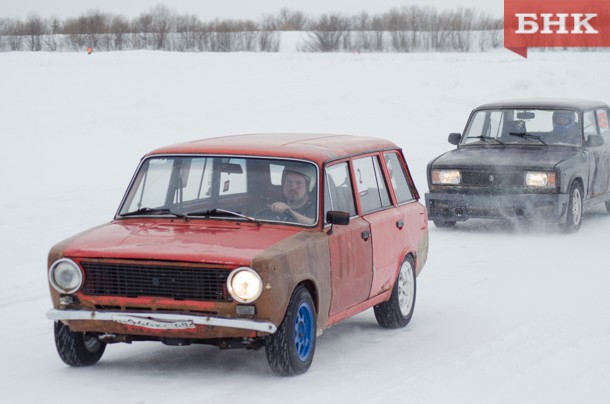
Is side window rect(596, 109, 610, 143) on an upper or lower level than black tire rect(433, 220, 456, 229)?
upper

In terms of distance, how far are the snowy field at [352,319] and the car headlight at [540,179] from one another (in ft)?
2.13

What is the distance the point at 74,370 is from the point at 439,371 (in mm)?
2327

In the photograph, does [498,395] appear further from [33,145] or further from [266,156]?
[33,145]

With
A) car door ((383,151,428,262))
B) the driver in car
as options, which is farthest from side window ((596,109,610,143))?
the driver in car

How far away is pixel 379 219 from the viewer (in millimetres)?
8406

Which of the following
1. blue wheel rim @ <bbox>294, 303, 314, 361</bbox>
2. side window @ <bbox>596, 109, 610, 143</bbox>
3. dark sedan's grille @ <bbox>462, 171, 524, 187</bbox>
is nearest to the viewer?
blue wheel rim @ <bbox>294, 303, 314, 361</bbox>

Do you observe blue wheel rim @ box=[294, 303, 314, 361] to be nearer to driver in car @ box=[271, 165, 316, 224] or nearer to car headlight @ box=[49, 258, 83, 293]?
driver in car @ box=[271, 165, 316, 224]

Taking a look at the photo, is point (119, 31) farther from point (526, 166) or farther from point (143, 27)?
point (526, 166)

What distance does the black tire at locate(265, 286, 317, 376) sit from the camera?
6.76 meters

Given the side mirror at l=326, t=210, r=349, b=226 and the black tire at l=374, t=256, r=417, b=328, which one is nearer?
the side mirror at l=326, t=210, r=349, b=226

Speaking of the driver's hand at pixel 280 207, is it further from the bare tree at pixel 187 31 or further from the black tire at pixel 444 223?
the bare tree at pixel 187 31

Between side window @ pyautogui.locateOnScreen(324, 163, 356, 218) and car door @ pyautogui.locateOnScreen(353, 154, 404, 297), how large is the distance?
0.09 meters

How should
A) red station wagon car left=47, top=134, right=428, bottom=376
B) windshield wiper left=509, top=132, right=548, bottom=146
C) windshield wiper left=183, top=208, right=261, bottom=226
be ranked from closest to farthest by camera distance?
1. red station wagon car left=47, top=134, right=428, bottom=376
2. windshield wiper left=183, top=208, right=261, bottom=226
3. windshield wiper left=509, top=132, right=548, bottom=146

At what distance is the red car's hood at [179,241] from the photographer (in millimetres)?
6668
